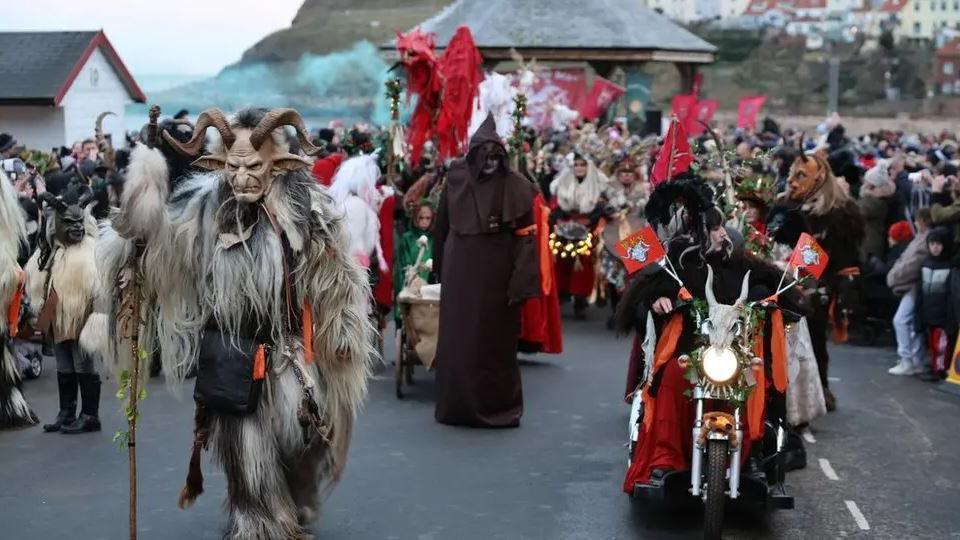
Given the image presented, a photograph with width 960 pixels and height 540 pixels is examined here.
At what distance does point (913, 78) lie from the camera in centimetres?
7700

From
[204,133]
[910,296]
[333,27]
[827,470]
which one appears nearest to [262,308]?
[204,133]

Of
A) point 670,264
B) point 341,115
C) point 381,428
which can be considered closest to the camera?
point 670,264

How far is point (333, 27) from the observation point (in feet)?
123

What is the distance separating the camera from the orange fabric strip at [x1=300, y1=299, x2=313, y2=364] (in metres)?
7.92

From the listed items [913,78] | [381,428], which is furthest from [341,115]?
[913,78]

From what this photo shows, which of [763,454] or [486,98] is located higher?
[486,98]

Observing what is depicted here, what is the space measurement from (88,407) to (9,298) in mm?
951

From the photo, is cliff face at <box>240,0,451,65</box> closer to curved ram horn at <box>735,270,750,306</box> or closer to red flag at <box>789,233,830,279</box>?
red flag at <box>789,233,830,279</box>

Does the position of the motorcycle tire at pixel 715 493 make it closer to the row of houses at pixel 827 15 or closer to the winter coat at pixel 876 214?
the winter coat at pixel 876 214

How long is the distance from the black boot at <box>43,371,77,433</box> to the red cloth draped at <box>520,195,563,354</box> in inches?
155

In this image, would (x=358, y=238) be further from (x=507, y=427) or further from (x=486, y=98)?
(x=486, y=98)

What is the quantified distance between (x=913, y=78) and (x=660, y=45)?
1777 inches

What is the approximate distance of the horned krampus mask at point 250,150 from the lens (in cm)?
778

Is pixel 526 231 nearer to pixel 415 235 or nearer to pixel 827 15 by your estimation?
pixel 415 235
